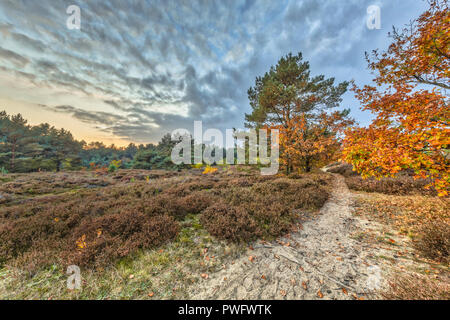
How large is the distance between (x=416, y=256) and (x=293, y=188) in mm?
4712

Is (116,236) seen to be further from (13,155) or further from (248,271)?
(13,155)

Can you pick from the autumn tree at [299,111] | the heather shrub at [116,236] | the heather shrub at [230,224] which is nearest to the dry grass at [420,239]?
the heather shrub at [230,224]

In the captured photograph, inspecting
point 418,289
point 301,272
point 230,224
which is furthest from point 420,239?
point 230,224

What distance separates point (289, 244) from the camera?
3764 millimetres

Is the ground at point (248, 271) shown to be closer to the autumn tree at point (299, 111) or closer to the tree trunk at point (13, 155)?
the autumn tree at point (299, 111)

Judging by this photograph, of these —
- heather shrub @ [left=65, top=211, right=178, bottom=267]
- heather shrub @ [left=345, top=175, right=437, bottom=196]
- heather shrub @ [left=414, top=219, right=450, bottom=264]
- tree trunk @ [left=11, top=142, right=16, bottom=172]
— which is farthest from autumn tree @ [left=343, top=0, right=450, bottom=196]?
tree trunk @ [left=11, top=142, right=16, bottom=172]

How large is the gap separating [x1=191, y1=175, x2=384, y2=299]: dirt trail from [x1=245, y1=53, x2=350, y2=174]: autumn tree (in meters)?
9.39

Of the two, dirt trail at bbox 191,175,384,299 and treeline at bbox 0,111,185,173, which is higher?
treeline at bbox 0,111,185,173

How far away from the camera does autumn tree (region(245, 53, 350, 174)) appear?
12.4 meters

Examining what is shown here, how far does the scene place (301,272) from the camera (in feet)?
9.32

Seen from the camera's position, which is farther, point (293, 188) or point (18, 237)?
point (293, 188)

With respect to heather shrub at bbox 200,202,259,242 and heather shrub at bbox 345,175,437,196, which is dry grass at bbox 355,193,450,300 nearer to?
heather shrub at bbox 345,175,437,196
